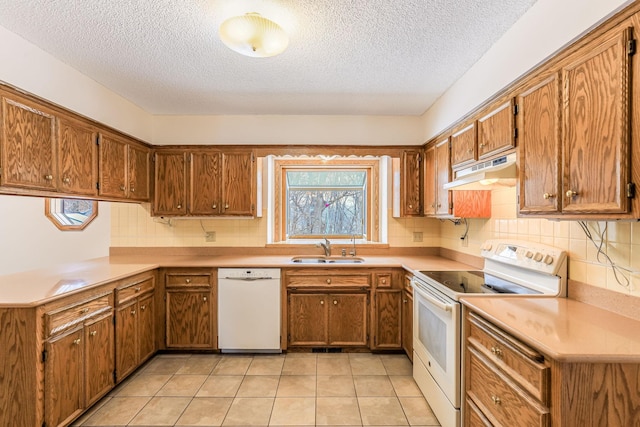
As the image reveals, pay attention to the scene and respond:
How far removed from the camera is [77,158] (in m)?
2.33

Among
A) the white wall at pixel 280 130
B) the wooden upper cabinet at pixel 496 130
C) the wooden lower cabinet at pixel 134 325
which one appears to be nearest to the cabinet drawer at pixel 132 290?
the wooden lower cabinet at pixel 134 325

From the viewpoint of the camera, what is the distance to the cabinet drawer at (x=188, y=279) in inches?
115

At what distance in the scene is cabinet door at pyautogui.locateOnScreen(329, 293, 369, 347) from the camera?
9.72 feet

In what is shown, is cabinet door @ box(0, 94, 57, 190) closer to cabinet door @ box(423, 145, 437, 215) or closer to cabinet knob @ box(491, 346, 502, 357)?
cabinet knob @ box(491, 346, 502, 357)

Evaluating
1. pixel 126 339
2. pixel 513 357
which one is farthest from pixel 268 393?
pixel 513 357

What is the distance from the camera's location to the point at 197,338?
2.94m

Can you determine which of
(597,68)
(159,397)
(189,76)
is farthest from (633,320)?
(189,76)

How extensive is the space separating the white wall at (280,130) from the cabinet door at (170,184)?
220 mm

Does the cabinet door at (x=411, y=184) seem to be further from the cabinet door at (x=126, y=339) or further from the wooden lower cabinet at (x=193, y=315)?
the cabinet door at (x=126, y=339)

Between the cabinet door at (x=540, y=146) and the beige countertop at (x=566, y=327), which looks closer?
the beige countertop at (x=566, y=327)

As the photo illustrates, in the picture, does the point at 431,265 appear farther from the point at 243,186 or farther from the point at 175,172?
the point at 175,172

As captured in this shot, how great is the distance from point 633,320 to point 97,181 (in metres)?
3.46

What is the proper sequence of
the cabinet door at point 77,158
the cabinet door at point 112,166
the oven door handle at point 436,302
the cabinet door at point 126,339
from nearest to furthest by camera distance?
the oven door handle at point 436,302, the cabinet door at point 77,158, the cabinet door at point 126,339, the cabinet door at point 112,166

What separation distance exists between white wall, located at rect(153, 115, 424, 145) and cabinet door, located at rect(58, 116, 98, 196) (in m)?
0.90
